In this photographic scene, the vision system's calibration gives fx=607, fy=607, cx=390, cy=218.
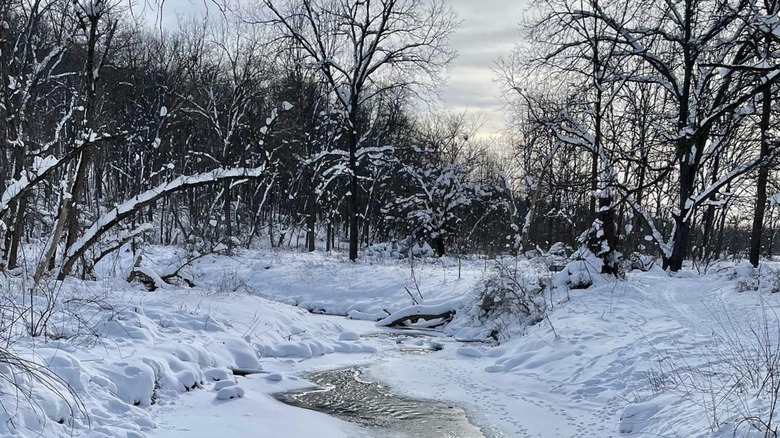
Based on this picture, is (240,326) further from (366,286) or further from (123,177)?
(123,177)

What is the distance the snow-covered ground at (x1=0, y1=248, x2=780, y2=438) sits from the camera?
5301 mm

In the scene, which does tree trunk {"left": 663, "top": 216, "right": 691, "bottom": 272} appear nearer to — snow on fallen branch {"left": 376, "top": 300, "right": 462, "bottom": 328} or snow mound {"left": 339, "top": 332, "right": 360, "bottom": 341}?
snow on fallen branch {"left": 376, "top": 300, "right": 462, "bottom": 328}

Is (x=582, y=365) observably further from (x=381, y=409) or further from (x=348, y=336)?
(x=348, y=336)

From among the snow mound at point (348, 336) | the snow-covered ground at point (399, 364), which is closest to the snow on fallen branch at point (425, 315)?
the snow-covered ground at point (399, 364)

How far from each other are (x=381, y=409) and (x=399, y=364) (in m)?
2.73

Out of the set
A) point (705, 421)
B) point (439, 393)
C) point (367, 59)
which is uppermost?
point (367, 59)

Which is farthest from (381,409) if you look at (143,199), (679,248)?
(679,248)

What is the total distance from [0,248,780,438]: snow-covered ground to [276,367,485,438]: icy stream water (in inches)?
9.9

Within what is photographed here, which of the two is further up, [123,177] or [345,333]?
[123,177]

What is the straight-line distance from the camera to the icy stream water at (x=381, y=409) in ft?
21.1

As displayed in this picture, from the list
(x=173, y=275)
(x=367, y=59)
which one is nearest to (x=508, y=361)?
(x=173, y=275)

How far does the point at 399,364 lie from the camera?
9.94 m

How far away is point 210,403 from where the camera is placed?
6.55 metres

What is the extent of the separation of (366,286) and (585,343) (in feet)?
31.0
